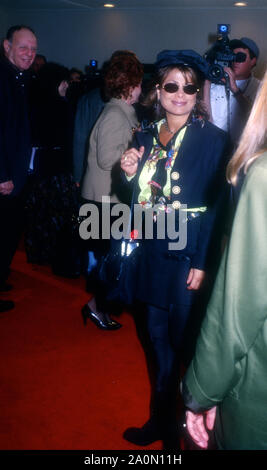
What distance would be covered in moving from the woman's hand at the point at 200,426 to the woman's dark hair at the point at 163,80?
133cm

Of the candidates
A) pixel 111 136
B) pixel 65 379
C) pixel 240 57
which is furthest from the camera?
pixel 240 57

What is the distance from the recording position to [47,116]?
3799mm

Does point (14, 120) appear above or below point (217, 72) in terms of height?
below

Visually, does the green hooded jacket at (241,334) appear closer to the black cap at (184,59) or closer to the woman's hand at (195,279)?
the woman's hand at (195,279)

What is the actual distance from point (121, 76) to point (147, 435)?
2314mm

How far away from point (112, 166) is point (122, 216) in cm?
36

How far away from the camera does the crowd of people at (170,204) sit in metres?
0.88

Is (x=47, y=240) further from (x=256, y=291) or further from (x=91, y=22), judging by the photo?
(x=91, y=22)

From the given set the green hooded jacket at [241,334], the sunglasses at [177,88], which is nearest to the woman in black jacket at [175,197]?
the sunglasses at [177,88]

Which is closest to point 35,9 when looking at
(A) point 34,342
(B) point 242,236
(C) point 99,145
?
(C) point 99,145

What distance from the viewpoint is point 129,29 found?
920cm

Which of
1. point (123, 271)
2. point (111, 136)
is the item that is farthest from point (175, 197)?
point (111, 136)

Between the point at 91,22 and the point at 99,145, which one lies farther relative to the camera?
the point at 91,22

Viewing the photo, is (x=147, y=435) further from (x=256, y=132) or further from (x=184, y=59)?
(x=184, y=59)
